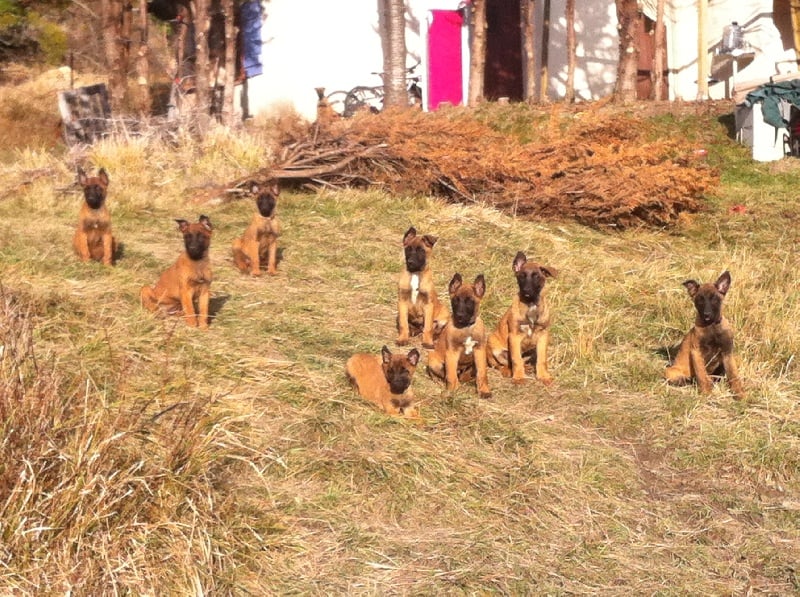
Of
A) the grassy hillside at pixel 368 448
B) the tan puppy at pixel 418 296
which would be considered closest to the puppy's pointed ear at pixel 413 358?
the grassy hillside at pixel 368 448

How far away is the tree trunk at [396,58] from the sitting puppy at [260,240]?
432 inches

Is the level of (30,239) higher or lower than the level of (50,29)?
lower

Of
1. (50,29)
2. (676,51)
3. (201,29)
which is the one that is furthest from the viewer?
(50,29)

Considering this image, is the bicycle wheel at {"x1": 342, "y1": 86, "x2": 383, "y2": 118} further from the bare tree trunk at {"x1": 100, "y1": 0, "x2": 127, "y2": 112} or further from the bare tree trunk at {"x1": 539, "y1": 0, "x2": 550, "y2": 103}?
the bare tree trunk at {"x1": 100, "y1": 0, "x2": 127, "y2": 112}

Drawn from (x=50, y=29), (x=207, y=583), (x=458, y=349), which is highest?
(x=50, y=29)

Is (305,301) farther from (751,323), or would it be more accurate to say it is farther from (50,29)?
(50,29)

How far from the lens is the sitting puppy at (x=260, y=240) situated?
443 inches

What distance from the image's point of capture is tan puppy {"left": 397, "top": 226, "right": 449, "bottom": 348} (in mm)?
8852

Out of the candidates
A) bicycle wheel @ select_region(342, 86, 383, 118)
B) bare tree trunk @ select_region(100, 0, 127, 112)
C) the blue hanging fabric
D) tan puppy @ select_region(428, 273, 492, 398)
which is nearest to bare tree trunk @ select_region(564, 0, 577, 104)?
bicycle wheel @ select_region(342, 86, 383, 118)

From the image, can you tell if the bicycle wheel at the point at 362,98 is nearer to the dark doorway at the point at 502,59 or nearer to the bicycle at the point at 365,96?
the bicycle at the point at 365,96

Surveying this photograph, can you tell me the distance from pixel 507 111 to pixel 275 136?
5.05 m

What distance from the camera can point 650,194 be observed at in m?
13.2

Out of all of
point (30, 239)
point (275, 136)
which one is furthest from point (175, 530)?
point (275, 136)

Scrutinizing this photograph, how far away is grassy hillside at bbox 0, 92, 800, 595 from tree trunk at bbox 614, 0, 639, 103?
9.57m
